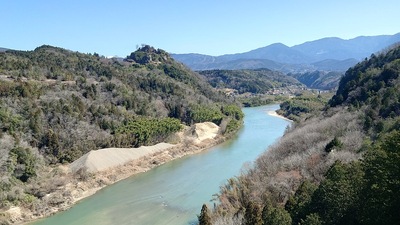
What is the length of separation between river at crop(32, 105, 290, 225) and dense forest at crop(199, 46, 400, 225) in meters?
3.03

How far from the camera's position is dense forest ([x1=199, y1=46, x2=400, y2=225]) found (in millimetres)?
14352

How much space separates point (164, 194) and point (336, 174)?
2033cm

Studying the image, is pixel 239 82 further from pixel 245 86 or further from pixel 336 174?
pixel 336 174

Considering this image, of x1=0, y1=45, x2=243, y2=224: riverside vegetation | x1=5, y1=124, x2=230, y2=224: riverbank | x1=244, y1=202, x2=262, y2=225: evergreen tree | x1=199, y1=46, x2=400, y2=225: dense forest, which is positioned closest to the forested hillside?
x1=0, y1=45, x2=243, y2=224: riverside vegetation

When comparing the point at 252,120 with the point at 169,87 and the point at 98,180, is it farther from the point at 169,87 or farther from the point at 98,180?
the point at 98,180

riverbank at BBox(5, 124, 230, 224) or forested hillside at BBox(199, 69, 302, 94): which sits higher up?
forested hillside at BBox(199, 69, 302, 94)

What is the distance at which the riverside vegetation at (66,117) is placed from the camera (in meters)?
35.0

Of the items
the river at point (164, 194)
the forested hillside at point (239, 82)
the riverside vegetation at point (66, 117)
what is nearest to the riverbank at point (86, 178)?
the riverside vegetation at point (66, 117)

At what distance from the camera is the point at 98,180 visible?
127 ft

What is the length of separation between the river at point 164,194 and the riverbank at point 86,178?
0.85 metres

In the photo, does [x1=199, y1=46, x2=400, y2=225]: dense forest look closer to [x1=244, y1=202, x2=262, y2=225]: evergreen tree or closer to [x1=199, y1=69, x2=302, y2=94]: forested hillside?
[x1=244, y1=202, x2=262, y2=225]: evergreen tree

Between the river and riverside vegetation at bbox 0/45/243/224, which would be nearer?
Result: the river

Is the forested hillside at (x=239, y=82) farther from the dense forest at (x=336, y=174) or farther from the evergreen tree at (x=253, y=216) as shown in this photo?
the evergreen tree at (x=253, y=216)

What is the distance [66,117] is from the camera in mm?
47906
